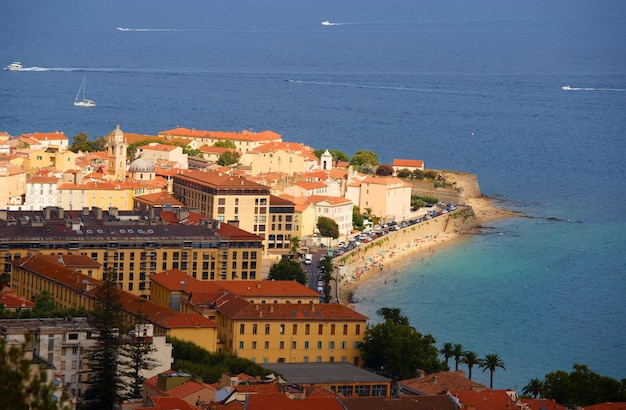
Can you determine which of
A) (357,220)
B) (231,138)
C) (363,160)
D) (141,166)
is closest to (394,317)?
(141,166)

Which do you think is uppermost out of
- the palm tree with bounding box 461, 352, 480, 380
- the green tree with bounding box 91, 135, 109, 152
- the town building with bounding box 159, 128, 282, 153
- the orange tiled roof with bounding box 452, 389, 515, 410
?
the town building with bounding box 159, 128, 282, 153

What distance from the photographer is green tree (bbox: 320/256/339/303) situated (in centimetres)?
4662

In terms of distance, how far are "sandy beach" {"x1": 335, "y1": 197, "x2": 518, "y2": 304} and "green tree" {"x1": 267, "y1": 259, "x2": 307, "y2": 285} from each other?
1839 mm

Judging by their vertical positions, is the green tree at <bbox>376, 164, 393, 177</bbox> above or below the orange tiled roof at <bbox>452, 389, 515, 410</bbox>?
above

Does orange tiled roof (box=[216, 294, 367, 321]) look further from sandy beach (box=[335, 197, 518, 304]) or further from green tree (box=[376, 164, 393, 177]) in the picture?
green tree (box=[376, 164, 393, 177])

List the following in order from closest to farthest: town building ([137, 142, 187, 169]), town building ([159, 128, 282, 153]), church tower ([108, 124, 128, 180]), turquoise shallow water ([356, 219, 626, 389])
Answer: turquoise shallow water ([356, 219, 626, 389]) < church tower ([108, 124, 128, 180]) < town building ([137, 142, 187, 169]) < town building ([159, 128, 282, 153])

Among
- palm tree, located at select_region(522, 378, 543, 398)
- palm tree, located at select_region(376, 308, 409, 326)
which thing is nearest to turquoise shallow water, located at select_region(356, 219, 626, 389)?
palm tree, located at select_region(376, 308, 409, 326)

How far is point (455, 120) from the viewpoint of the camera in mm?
114562

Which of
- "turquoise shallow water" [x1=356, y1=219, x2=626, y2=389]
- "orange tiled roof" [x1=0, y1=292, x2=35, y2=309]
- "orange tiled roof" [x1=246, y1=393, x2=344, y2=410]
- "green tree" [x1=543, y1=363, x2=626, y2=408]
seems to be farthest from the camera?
"turquoise shallow water" [x1=356, y1=219, x2=626, y2=389]

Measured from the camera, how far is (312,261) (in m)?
52.1

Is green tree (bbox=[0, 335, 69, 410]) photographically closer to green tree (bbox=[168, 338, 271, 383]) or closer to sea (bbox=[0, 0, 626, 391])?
green tree (bbox=[168, 338, 271, 383])

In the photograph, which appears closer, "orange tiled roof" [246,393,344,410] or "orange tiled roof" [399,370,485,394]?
"orange tiled roof" [246,393,344,410]

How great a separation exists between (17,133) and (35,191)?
36.6 metres

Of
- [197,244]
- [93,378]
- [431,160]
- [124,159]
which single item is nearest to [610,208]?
[431,160]
